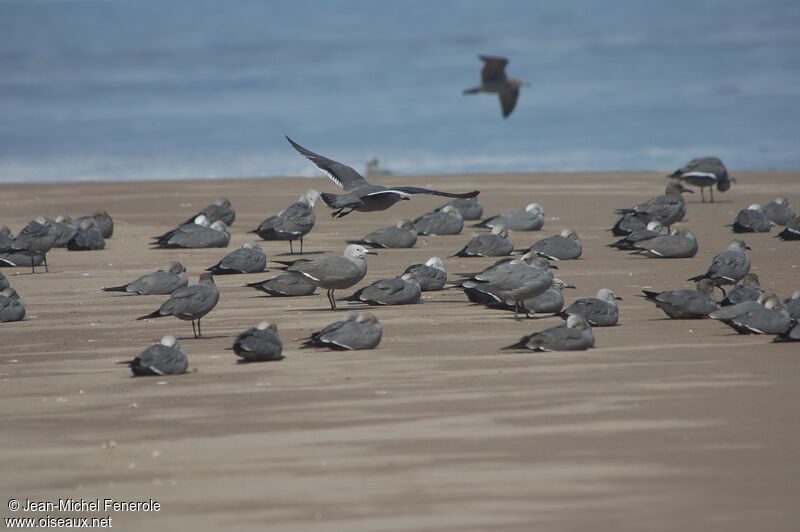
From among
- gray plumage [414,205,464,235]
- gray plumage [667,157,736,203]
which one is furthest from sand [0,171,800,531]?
gray plumage [667,157,736,203]

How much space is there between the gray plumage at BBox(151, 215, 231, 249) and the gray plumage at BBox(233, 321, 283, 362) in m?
9.17

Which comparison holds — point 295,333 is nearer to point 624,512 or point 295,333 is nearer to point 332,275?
point 332,275

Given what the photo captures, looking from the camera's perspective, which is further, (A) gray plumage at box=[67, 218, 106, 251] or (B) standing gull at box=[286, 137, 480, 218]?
(A) gray plumage at box=[67, 218, 106, 251]

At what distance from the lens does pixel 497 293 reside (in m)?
11.7

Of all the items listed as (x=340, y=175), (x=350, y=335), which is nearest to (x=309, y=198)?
(x=340, y=175)

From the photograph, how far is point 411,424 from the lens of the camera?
291 inches

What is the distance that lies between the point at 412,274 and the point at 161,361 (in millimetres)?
4824

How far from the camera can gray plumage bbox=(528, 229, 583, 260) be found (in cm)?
1631

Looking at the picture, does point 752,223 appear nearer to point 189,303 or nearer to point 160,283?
point 160,283

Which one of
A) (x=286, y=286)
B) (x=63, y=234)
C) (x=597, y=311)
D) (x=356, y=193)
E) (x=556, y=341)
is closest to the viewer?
(x=556, y=341)

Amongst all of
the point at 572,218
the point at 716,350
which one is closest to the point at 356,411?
the point at 716,350

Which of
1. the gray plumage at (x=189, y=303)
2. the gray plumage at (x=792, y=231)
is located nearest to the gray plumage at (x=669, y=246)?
the gray plumage at (x=792, y=231)

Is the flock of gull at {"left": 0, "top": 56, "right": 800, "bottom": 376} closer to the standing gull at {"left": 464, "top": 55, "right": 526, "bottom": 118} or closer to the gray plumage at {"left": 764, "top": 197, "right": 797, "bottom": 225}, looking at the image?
the gray plumage at {"left": 764, "top": 197, "right": 797, "bottom": 225}

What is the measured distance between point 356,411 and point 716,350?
10.9ft
